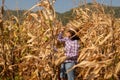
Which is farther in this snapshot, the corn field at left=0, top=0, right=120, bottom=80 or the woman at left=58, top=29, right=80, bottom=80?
the woman at left=58, top=29, right=80, bottom=80

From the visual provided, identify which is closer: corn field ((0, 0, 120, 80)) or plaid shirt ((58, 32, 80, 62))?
corn field ((0, 0, 120, 80))

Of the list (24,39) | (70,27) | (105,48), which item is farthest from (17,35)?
(105,48)

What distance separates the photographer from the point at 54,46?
4172 millimetres

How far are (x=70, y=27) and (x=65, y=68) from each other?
20.1 inches

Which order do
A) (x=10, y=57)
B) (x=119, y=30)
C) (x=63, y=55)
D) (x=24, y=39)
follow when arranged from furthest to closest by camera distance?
(x=24, y=39) → (x=10, y=57) → (x=63, y=55) → (x=119, y=30)

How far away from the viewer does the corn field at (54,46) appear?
4051mm

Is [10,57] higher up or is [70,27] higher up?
[70,27]

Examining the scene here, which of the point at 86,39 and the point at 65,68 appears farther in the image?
the point at 86,39

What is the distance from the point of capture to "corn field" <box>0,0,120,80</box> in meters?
4.05

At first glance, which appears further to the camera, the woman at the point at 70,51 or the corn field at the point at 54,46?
the woman at the point at 70,51

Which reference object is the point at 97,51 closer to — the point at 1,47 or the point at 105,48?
the point at 105,48

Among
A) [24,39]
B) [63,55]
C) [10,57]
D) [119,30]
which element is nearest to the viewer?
[119,30]

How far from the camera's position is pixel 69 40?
4.82m

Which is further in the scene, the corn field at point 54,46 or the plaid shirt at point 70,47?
the plaid shirt at point 70,47
